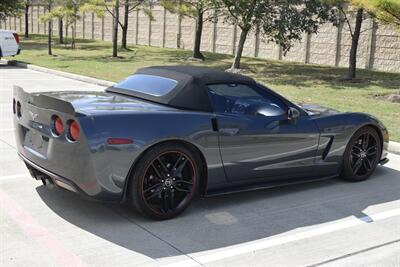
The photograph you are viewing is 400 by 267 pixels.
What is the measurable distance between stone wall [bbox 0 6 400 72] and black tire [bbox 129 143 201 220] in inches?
628

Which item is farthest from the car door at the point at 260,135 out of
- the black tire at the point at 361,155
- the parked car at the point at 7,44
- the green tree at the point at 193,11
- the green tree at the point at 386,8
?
the parked car at the point at 7,44

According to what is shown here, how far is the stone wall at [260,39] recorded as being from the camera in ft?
69.1

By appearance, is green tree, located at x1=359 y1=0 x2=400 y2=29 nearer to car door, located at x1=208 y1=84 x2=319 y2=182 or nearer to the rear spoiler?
car door, located at x1=208 y1=84 x2=319 y2=182

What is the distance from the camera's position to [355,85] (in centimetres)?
1572

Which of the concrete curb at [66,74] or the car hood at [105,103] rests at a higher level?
the car hood at [105,103]

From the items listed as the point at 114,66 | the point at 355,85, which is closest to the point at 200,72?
the point at 355,85

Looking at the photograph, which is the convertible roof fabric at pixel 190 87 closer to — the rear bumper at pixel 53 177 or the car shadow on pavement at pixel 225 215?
the car shadow on pavement at pixel 225 215

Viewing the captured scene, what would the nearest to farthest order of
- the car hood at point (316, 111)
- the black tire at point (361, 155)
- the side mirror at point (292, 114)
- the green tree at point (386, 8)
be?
the side mirror at point (292, 114), the car hood at point (316, 111), the black tire at point (361, 155), the green tree at point (386, 8)

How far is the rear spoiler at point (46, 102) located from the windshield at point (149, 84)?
1004 millimetres

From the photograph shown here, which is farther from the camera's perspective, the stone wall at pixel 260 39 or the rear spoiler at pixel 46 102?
the stone wall at pixel 260 39

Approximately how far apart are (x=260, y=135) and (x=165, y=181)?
1.14 m

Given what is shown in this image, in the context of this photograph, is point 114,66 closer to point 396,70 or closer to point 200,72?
point 396,70

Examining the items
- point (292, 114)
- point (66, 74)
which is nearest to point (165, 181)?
point (292, 114)

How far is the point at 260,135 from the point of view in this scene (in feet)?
17.9
